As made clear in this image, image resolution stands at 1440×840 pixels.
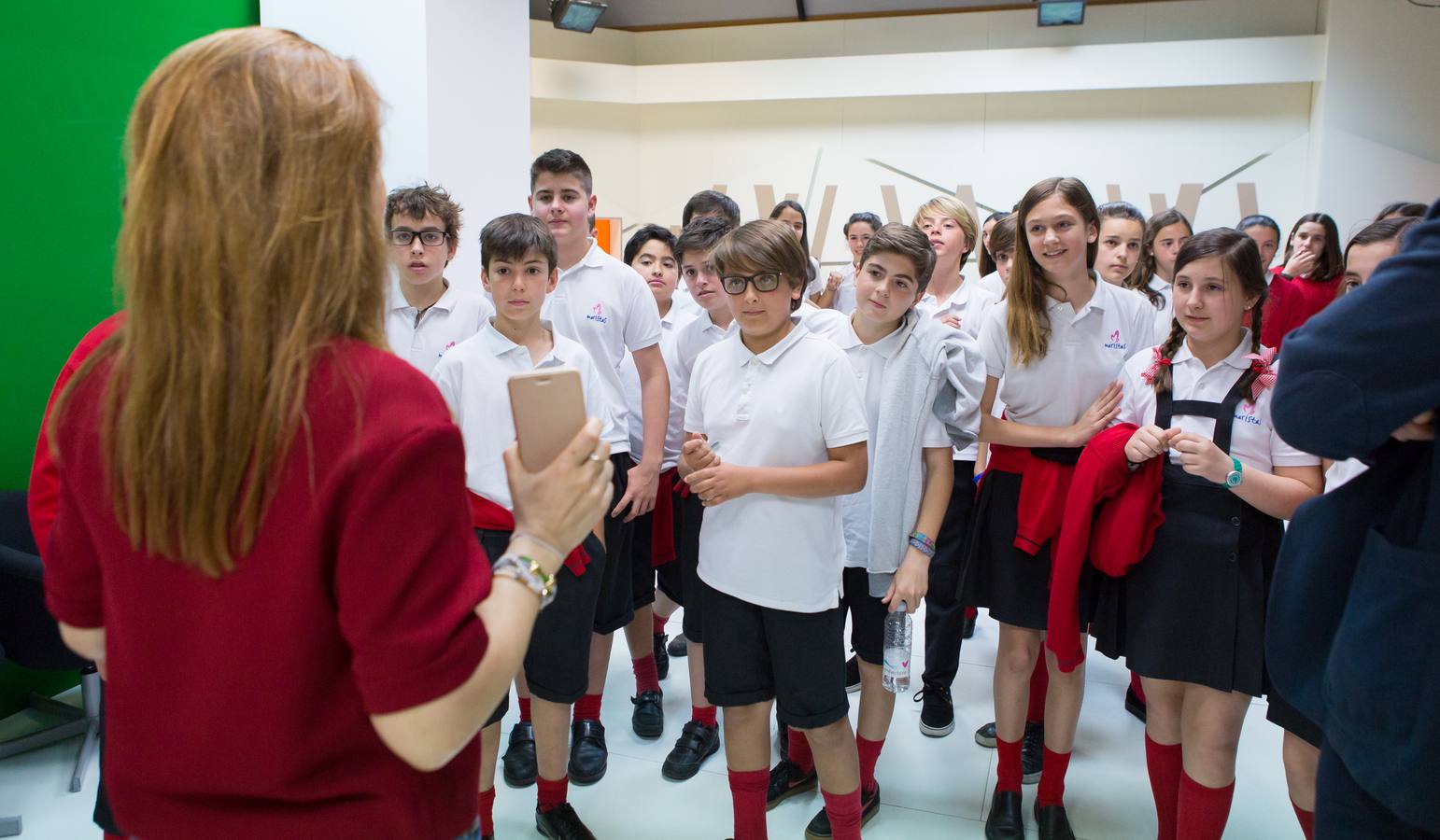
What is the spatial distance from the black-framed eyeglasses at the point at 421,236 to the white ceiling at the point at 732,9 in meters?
6.02

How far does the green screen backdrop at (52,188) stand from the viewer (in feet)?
10.0

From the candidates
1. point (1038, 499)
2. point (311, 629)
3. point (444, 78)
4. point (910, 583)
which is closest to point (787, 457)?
point (910, 583)

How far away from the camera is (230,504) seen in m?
0.83

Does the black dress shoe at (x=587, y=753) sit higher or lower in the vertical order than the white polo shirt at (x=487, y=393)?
lower

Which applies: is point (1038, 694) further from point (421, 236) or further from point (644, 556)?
point (421, 236)

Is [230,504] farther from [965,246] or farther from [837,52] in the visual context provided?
[837,52]

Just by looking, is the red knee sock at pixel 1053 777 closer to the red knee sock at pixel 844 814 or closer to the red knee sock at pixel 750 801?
the red knee sock at pixel 844 814

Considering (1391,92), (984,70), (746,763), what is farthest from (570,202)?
(1391,92)

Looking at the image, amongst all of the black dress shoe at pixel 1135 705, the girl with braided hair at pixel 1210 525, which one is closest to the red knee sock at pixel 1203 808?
the girl with braided hair at pixel 1210 525

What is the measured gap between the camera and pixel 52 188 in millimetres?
3162

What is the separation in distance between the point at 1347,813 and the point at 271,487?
1321 mm

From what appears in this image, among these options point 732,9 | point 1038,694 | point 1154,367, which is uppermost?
point 732,9

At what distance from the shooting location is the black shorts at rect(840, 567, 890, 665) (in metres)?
2.46

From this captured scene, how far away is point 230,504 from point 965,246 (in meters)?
3.73
